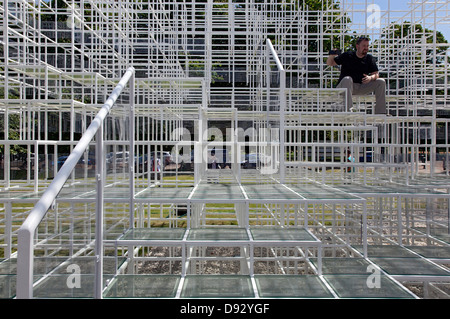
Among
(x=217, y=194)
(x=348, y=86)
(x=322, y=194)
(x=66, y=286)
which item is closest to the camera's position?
(x=66, y=286)

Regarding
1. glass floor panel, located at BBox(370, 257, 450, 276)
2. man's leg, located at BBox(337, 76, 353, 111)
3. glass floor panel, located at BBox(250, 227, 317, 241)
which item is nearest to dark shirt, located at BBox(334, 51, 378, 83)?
man's leg, located at BBox(337, 76, 353, 111)

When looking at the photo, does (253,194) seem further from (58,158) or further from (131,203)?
(58,158)

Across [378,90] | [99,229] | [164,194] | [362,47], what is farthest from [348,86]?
[99,229]

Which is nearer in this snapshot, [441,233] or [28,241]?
[28,241]

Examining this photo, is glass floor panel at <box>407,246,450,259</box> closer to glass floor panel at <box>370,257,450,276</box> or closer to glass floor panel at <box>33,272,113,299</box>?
glass floor panel at <box>370,257,450,276</box>

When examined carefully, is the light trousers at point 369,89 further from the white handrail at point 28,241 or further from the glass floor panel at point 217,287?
the white handrail at point 28,241

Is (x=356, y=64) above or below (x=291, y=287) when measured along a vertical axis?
above

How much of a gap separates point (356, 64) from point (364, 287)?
4.98 m

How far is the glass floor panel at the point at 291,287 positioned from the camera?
2543 mm

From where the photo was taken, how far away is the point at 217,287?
8.80ft

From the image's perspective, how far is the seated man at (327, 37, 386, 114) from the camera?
6688mm

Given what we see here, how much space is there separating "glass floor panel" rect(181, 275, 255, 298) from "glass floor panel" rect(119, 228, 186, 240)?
→ 479mm

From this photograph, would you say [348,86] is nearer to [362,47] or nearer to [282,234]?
[362,47]

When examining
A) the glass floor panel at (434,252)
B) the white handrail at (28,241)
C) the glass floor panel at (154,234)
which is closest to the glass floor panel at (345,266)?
the glass floor panel at (434,252)
